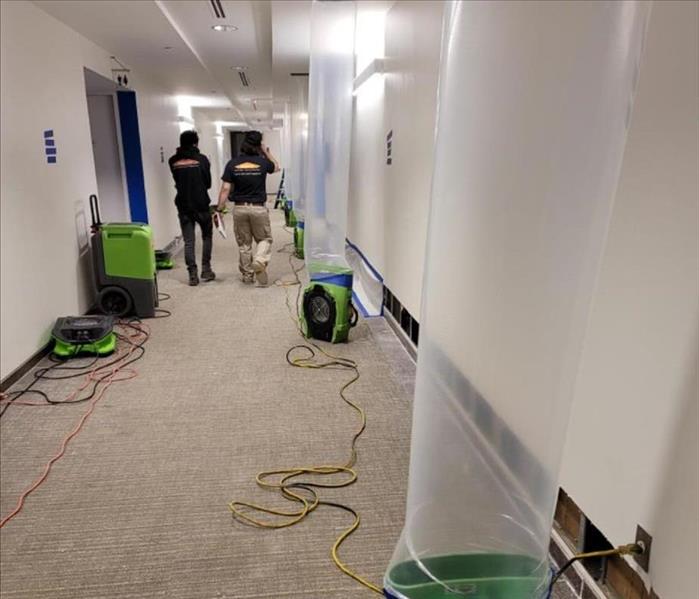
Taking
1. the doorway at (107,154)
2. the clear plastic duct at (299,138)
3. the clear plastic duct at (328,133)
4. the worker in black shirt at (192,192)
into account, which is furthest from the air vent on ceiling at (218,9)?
the clear plastic duct at (299,138)

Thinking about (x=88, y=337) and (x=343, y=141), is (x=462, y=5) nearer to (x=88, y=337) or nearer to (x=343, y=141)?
(x=343, y=141)

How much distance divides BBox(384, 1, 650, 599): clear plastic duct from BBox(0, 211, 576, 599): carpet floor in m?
0.64

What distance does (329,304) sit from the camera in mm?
3613

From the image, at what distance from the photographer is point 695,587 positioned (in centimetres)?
111

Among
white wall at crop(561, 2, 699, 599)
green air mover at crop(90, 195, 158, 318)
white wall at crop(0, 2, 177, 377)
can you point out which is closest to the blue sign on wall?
white wall at crop(0, 2, 177, 377)

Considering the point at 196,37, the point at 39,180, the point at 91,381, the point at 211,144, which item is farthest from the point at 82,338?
the point at 211,144

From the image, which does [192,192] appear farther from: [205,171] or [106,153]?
[106,153]

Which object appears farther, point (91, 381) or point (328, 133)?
point (328, 133)

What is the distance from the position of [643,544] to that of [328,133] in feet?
10.3

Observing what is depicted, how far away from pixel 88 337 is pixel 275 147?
16922 mm

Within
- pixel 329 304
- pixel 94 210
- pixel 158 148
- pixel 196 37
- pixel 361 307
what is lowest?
pixel 361 307

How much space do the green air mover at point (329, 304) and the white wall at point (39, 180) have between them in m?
1.76

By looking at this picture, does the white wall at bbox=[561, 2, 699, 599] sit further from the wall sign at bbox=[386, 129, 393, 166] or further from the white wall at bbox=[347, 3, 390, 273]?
the white wall at bbox=[347, 3, 390, 273]

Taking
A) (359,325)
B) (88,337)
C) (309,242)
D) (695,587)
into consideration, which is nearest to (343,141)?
(309,242)
